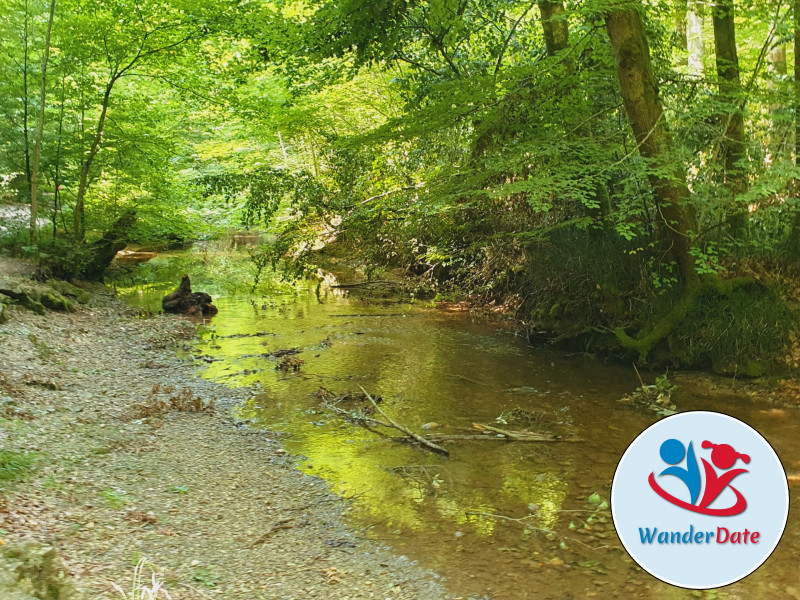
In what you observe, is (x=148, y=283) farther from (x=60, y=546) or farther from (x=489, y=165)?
(x=60, y=546)

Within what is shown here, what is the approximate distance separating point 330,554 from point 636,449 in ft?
6.73

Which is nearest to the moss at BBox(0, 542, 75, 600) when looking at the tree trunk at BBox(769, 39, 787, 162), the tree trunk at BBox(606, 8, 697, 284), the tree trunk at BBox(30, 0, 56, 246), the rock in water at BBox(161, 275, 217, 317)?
the tree trunk at BBox(606, 8, 697, 284)

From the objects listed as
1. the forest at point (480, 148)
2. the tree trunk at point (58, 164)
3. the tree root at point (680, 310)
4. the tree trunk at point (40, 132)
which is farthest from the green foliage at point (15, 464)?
the tree trunk at point (58, 164)

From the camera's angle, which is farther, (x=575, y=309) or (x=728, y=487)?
(x=575, y=309)

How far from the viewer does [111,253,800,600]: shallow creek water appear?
3895 millimetres

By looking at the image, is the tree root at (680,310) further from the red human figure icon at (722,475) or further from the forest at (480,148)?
the red human figure icon at (722,475)

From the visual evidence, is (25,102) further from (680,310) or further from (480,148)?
(680,310)

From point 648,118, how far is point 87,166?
1184 cm

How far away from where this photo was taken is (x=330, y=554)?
395cm

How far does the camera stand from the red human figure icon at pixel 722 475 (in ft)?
11.0

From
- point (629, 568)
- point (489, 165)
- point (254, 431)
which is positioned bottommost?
point (629, 568)

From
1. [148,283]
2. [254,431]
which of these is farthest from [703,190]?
[148,283]

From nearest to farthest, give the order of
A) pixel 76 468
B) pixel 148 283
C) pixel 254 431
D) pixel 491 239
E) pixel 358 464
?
pixel 76 468
pixel 358 464
pixel 254 431
pixel 491 239
pixel 148 283

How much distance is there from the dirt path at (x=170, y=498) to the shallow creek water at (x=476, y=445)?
13.3 inches
